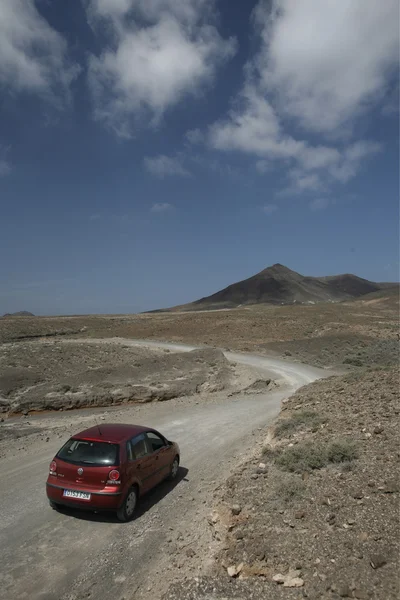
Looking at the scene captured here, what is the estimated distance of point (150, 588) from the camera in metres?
6.12

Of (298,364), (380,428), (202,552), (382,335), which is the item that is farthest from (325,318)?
(202,552)

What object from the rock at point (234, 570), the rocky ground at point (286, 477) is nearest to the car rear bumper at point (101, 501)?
the rocky ground at point (286, 477)

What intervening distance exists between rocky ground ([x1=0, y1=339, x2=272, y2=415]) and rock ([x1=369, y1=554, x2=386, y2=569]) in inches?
782

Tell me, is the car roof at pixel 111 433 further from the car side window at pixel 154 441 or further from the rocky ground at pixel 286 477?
the rocky ground at pixel 286 477

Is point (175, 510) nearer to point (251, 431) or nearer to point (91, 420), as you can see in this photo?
point (251, 431)

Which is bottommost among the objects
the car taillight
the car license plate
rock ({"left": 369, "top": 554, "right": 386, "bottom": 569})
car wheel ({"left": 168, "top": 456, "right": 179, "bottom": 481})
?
car wheel ({"left": 168, "top": 456, "right": 179, "bottom": 481})

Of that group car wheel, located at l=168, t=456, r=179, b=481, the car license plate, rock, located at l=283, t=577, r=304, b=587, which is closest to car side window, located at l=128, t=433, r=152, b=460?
the car license plate

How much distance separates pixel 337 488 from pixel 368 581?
2.87 metres

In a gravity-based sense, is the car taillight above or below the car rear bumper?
above

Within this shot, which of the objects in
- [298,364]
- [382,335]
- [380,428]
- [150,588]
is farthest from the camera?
[382,335]

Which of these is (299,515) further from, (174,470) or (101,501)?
(174,470)

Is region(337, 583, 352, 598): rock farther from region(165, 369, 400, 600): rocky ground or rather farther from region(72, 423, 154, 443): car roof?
region(72, 423, 154, 443): car roof

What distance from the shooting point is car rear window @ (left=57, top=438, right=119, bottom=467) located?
848 centimetres

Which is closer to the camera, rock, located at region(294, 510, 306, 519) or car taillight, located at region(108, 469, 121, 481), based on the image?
rock, located at region(294, 510, 306, 519)
